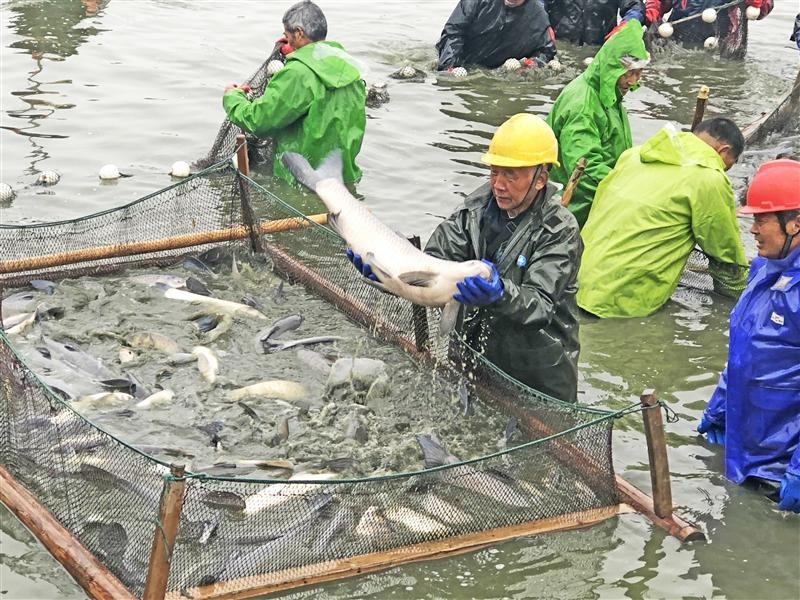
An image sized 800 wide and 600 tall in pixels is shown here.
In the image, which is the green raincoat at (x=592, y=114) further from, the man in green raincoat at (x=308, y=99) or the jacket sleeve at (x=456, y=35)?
the jacket sleeve at (x=456, y=35)

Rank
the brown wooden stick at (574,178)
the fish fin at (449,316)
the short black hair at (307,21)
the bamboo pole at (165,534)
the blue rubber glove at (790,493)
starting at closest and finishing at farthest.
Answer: the bamboo pole at (165,534), the fish fin at (449,316), the blue rubber glove at (790,493), the brown wooden stick at (574,178), the short black hair at (307,21)

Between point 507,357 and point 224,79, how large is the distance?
9.25 m

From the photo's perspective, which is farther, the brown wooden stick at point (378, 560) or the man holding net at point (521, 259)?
the man holding net at point (521, 259)

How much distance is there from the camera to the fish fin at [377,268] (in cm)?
551

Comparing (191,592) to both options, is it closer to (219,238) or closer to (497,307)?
(497,307)

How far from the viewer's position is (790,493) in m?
5.82

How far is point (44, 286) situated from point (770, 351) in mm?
4847

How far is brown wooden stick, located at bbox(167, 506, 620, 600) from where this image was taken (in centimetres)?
470

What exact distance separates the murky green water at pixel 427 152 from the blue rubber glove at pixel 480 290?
1223 mm

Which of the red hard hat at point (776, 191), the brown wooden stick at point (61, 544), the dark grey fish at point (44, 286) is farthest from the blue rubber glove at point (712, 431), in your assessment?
the dark grey fish at point (44, 286)

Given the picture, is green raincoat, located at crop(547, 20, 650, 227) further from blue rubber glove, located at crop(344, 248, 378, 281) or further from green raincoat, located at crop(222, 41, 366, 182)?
blue rubber glove, located at crop(344, 248, 378, 281)

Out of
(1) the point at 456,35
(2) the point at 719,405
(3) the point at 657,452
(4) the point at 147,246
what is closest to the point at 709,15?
(1) the point at 456,35

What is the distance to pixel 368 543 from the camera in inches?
199

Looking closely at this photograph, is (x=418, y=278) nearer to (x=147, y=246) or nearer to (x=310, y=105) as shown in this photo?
(x=147, y=246)
